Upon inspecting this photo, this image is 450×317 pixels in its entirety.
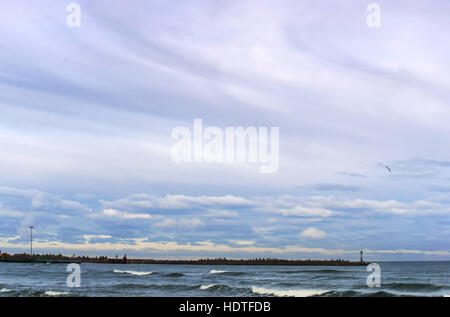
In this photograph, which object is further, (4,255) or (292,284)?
(4,255)

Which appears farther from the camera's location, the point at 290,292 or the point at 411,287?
the point at 411,287

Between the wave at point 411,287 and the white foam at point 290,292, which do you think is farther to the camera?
the wave at point 411,287

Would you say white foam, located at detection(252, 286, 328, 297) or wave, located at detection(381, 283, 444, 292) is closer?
white foam, located at detection(252, 286, 328, 297)
